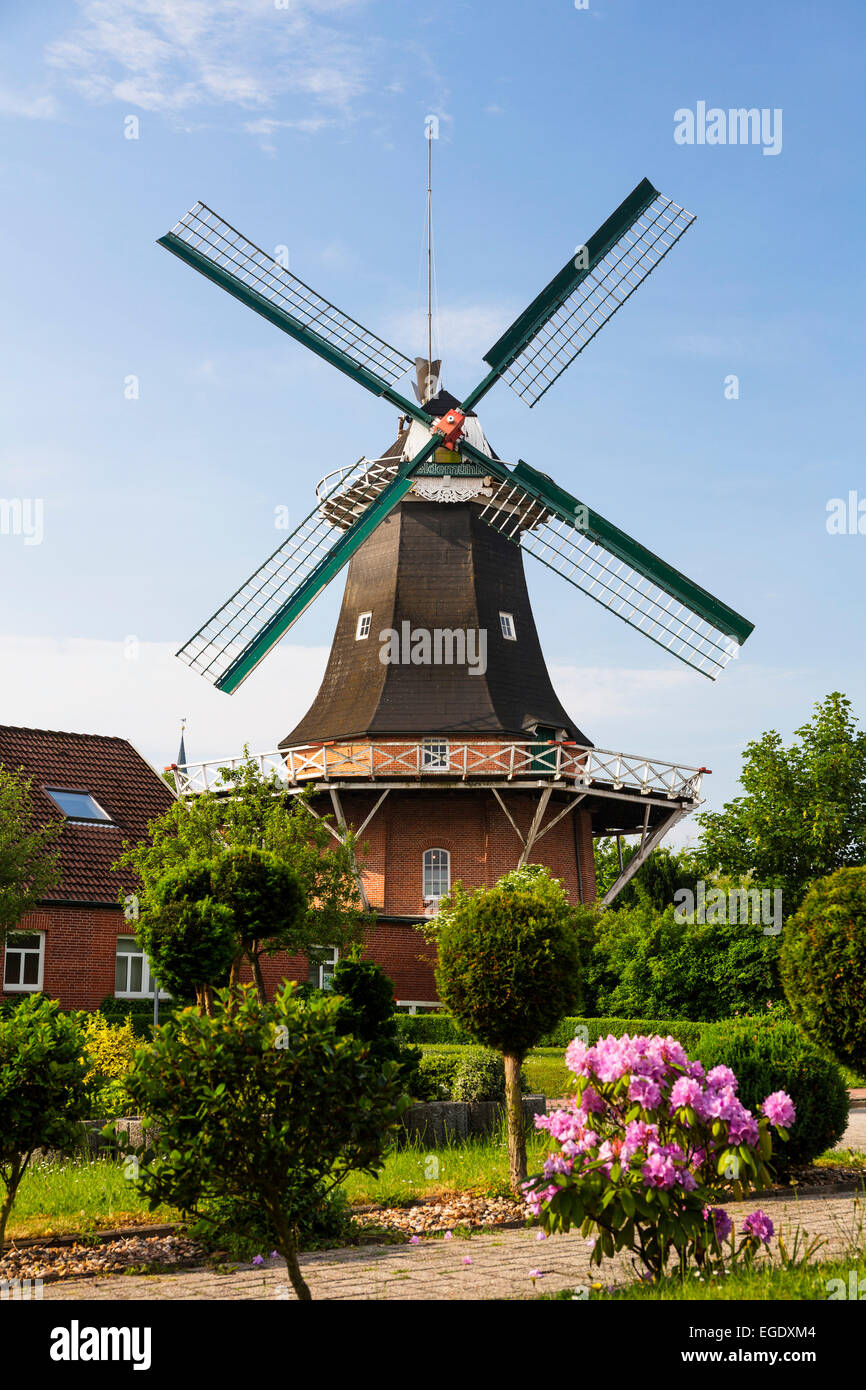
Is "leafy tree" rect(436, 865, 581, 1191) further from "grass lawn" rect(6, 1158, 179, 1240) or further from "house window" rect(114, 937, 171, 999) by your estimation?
"house window" rect(114, 937, 171, 999)

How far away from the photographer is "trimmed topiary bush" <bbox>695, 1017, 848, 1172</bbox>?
11906 mm

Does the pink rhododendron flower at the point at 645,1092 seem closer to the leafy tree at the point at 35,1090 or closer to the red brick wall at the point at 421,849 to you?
the leafy tree at the point at 35,1090

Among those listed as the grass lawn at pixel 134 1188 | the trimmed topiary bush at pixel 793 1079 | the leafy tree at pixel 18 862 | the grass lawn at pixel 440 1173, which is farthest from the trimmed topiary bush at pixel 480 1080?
the leafy tree at pixel 18 862

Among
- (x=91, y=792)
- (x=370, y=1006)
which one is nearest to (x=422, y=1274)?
(x=370, y=1006)

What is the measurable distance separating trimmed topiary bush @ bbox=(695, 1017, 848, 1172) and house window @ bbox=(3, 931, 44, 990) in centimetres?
1544

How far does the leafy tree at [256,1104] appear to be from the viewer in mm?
6594

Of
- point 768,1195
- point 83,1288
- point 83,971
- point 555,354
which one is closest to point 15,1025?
point 83,1288

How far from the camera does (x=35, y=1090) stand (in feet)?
28.4

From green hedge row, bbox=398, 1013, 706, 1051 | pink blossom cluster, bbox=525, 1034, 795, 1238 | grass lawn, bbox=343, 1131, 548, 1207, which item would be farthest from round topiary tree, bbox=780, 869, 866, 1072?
green hedge row, bbox=398, 1013, 706, 1051

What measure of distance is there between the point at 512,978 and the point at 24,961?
1543 centimetres

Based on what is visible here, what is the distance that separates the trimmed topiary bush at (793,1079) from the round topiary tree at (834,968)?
42.3 inches
